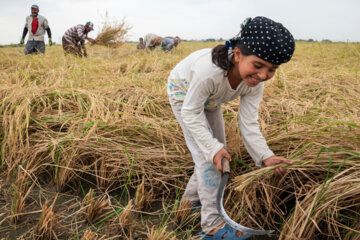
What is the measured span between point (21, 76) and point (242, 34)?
2997mm

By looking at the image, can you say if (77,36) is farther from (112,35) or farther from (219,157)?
(219,157)

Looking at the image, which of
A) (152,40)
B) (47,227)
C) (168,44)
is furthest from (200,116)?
(152,40)

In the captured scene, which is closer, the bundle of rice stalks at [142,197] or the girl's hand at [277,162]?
the girl's hand at [277,162]

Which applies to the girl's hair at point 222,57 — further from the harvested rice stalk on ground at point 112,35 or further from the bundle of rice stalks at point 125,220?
the harvested rice stalk on ground at point 112,35

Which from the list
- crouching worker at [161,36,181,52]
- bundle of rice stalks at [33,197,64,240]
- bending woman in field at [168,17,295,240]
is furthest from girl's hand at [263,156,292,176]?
crouching worker at [161,36,181,52]

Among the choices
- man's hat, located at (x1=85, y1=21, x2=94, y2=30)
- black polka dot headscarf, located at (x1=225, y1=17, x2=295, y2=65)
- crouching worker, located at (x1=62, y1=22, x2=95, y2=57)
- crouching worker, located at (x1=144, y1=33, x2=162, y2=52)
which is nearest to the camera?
black polka dot headscarf, located at (x1=225, y1=17, x2=295, y2=65)

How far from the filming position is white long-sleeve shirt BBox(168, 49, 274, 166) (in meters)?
1.30

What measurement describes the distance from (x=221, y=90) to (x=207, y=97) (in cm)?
8

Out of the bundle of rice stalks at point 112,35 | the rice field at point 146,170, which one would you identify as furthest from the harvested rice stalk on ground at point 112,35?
the rice field at point 146,170

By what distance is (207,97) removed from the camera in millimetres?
1361

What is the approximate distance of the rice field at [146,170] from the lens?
1275 millimetres

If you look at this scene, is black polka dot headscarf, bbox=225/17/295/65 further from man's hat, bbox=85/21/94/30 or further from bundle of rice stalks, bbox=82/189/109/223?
man's hat, bbox=85/21/94/30

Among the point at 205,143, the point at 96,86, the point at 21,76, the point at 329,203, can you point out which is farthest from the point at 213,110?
Answer: the point at 21,76

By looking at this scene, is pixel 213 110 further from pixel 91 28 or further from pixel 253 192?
pixel 91 28
